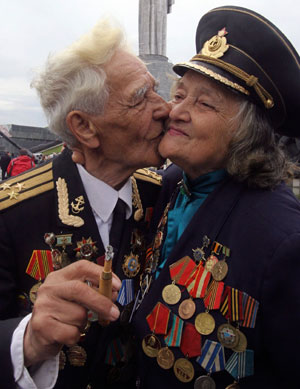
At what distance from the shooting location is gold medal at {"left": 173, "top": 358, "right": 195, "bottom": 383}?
1699 mm

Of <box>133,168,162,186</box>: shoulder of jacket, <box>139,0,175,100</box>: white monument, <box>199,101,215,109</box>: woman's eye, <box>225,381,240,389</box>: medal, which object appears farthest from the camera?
<box>139,0,175,100</box>: white monument

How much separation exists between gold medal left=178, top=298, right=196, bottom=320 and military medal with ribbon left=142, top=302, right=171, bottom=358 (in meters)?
0.06

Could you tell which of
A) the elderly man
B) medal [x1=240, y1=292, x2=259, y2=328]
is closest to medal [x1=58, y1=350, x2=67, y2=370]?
the elderly man

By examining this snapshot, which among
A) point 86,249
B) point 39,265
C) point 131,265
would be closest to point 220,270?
point 131,265

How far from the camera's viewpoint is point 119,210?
2.16 metres

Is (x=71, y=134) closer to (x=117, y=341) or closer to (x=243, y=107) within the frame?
(x=243, y=107)

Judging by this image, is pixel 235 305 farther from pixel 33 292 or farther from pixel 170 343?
pixel 33 292

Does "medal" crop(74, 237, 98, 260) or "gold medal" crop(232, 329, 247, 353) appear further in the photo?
"medal" crop(74, 237, 98, 260)

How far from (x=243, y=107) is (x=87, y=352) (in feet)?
5.09

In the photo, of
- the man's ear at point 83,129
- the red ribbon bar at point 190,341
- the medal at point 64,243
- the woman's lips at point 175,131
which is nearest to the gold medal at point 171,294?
the red ribbon bar at point 190,341

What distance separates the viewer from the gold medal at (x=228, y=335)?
1.64m

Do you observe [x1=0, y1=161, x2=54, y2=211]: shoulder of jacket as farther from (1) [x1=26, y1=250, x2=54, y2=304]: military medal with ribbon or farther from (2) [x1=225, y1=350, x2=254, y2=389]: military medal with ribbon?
(2) [x1=225, y1=350, x2=254, y2=389]: military medal with ribbon

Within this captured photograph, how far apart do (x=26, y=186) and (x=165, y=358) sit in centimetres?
120

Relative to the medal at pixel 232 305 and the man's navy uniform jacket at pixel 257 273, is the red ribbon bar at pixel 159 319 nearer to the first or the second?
the man's navy uniform jacket at pixel 257 273
